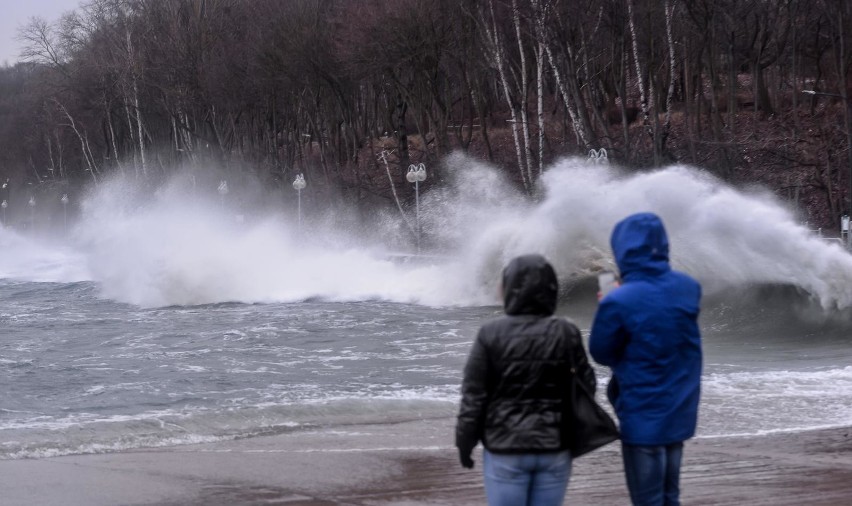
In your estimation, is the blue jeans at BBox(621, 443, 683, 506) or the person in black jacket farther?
the blue jeans at BBox(621, 443, 683, 506)

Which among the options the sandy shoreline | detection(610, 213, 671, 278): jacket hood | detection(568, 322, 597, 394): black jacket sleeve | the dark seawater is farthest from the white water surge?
detection(568, 322, 597, 394): black jacket sleeve

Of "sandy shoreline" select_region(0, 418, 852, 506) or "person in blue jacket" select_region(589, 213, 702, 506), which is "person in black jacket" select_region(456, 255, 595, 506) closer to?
"person in blue jacket" select_region(589, 213, 702, 506)

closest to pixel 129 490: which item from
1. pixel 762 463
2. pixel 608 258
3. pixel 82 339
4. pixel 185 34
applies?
pixel 762 463

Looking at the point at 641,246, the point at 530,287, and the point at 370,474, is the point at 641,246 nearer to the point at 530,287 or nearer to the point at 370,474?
the point at 530,287

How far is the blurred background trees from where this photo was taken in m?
39.4

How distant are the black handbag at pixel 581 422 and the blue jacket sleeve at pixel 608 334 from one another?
0.26 meters

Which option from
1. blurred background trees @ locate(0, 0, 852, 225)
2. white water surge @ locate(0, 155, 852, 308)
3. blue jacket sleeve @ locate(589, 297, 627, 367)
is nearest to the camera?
blue jacket sleeve @ locate(589, 297, 627, 367)

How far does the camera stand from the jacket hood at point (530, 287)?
4.62 metres

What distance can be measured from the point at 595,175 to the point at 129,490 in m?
18.5

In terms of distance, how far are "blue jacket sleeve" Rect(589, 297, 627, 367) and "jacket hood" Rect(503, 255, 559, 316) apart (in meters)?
0.35

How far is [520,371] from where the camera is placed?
4648 millimetres

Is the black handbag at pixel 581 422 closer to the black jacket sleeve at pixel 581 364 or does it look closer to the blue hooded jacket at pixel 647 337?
the black jacket sleeve at pixel 581 364

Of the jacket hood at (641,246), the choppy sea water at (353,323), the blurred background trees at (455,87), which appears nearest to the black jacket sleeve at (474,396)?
the jacket hood at (641,246)

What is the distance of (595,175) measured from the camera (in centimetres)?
2584
